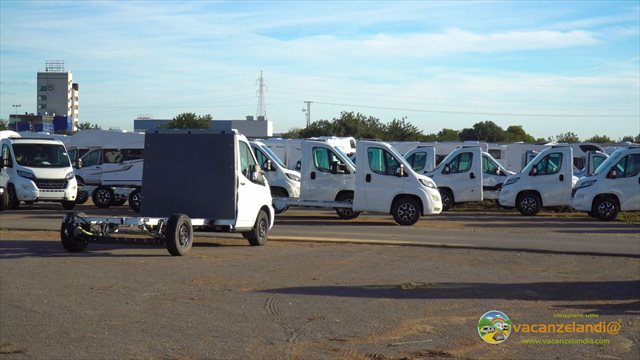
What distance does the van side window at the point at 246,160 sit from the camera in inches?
682

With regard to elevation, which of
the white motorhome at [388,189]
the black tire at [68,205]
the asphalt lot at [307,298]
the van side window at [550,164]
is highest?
the van side window at [550,164]

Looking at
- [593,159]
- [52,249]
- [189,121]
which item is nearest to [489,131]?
[189,121]

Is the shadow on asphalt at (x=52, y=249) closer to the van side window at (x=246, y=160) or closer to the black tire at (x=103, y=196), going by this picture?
the van side window at (x=246, y=160)

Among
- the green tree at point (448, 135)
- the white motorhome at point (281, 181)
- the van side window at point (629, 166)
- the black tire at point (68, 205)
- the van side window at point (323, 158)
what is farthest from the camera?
the green tree at point (448, 135)

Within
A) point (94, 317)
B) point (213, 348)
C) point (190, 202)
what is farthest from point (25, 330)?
point (190, 202)

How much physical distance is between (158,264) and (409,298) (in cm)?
529

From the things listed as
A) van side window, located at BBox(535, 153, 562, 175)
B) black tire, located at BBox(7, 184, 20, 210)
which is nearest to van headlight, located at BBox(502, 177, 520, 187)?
van side window, located at BBox(535, 153, 562, 175)

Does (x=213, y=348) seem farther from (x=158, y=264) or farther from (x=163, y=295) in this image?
(x=158, y=264)

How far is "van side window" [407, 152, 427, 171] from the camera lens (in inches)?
1223

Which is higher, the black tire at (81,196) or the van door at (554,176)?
the van door at (554,176)

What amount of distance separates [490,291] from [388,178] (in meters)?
10.9

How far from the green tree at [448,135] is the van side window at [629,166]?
55.4 metres

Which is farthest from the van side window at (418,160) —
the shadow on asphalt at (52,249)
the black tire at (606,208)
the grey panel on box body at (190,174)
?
the grey panel on box body at (190,174)

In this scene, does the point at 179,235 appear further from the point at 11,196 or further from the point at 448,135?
the point at 448,135
